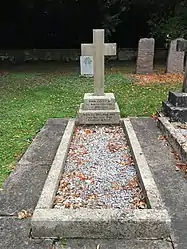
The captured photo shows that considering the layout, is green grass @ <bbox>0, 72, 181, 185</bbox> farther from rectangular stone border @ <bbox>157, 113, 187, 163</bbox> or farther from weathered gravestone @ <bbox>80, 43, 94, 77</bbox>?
rectangular stone border @ <bbox>157, 113, 187, 163</bbox>

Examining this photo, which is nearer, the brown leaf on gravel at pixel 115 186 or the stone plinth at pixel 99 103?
the brown leaf on gravel at pixel 115 186

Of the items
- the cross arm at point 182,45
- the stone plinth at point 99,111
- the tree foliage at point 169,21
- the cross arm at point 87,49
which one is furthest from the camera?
the tree foliage at point 169,21

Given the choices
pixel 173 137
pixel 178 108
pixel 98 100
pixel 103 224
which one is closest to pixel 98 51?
pixel 98 100

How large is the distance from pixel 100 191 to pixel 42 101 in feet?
16.4

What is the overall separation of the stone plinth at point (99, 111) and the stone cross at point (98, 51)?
0.91 feet

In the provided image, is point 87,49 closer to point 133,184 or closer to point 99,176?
point 99,176

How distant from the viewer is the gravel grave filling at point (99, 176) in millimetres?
3570

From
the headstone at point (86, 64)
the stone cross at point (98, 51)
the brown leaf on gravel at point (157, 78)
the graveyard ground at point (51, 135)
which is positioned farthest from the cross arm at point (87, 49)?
the headstone at point (86, 64)

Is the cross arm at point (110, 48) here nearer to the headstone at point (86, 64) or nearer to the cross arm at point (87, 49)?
the cross arm at point (87, 49)

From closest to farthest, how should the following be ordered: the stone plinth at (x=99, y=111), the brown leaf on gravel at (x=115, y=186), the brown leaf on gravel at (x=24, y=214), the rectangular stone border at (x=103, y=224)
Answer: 1. the rectangular stone border at (x=103, y=224)
2. the brown leaf on gravel at (x=24, y=214)
3. the brown leaf on gravel at (x=115, y=186)
4. the stone plinth at (x=99, y=111)

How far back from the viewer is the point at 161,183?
409cm

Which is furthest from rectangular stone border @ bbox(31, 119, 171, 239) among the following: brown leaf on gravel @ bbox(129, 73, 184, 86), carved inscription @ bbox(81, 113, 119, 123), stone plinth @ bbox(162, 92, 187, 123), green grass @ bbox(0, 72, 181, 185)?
brown leaf on gravel @ bbox(129, 73, 184, 86)

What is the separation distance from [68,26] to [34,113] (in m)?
10.9

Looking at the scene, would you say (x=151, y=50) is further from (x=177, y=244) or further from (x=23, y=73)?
(x=177, y=244)
